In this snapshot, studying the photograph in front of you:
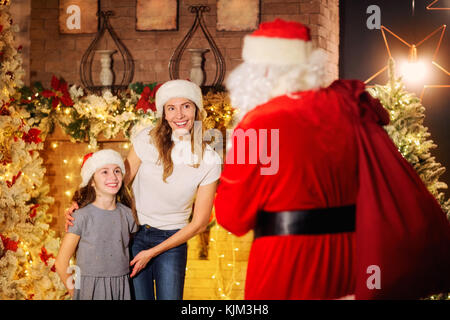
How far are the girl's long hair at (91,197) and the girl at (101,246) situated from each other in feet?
0.05

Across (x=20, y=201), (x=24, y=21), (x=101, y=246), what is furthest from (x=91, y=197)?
(x=24, y=21)

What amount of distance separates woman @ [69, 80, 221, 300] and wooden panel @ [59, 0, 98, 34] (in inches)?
88.7

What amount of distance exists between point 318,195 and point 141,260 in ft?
4.01

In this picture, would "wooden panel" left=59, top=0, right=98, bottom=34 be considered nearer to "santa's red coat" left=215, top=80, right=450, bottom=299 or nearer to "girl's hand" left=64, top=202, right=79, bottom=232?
"girl's hand" left=64, top=202, right=79, bottom=232

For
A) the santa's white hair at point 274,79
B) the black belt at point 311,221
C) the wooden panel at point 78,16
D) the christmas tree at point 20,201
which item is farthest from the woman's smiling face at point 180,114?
the wooden panel at point 78,16

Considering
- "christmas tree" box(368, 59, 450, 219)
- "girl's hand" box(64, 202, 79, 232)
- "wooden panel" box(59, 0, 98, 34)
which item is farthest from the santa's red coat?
"wooden panel" box(59, 0, 98, 34)

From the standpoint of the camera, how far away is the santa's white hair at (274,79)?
6.50ft

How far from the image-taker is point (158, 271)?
288 centimetres

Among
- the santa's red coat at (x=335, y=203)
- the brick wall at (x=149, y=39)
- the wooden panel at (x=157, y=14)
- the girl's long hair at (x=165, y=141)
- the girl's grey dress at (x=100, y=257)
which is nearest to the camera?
the santa's red coat at (x=335, y=203)

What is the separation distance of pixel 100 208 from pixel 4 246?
1.03 meters

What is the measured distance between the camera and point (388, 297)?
1.92m

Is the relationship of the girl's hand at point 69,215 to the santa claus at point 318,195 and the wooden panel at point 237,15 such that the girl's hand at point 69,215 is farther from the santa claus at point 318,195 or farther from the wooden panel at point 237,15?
the wooden panel at point 237,15

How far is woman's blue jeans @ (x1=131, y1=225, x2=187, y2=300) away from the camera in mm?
2857
